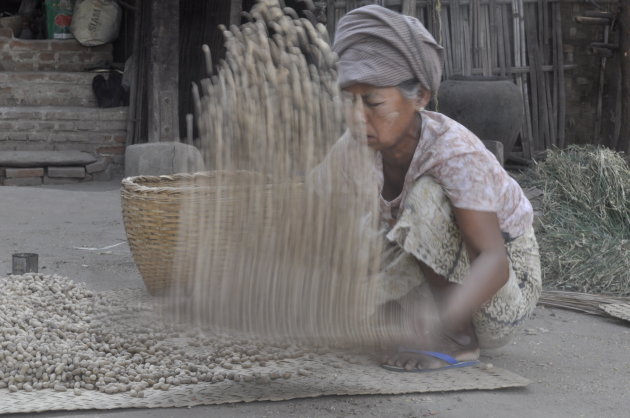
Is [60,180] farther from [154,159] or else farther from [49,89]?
[154,159]

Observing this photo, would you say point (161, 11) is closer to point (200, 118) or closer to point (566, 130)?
point (566, 130)

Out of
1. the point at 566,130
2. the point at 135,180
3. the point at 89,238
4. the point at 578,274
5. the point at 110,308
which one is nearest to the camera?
the point at 110,308

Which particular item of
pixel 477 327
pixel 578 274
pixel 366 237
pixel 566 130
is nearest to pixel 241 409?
pixel 366 237

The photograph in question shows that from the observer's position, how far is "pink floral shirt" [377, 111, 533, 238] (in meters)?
2.32

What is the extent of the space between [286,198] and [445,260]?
0.46m

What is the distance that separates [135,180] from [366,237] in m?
1.37

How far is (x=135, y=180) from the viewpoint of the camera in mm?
3475

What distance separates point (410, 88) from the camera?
238cm

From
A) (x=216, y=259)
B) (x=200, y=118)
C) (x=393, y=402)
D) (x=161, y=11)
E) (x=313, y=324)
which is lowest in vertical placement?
(x=393, y=402)

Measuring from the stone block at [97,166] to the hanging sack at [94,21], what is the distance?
1127 mm

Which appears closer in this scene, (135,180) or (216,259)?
(216,259)

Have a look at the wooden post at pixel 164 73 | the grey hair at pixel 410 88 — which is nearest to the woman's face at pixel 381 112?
the grey hair at pixel 410 88

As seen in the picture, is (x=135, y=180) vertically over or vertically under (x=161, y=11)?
under

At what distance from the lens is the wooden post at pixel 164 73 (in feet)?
21.1
